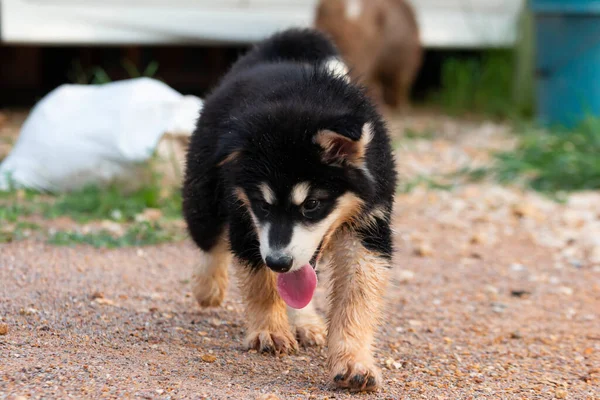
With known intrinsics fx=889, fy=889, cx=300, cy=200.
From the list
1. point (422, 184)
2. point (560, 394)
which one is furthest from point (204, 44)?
point (560, 394)

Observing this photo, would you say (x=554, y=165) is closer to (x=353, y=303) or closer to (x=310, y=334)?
(x=310, y=334)

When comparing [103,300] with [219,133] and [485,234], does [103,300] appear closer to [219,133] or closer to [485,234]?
[219,133]

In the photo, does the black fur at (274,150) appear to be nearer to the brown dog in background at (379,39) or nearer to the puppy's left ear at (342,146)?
the puppy's left ear at (342,146)

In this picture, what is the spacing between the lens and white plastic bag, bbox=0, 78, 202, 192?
20.6 feet

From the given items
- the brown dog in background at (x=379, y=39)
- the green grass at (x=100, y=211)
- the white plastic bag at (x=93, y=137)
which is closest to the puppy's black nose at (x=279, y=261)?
the green grass at (x=100, y=211)

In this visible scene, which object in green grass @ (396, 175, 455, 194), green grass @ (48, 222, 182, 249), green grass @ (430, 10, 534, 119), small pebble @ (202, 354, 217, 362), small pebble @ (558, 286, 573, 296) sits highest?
small pebble @ (202, 354, 217, 362)

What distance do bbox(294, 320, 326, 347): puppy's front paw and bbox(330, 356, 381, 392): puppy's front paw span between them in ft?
1.97

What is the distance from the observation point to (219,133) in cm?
366

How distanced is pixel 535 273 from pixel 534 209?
1278 mm

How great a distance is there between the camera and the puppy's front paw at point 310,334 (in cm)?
388

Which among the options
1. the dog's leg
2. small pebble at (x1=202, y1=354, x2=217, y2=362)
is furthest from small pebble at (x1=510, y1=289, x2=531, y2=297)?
small pebble at (x1=202, y1=354, x2=217, y2=362)

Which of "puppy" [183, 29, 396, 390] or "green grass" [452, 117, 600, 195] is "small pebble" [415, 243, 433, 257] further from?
"puppy" [183, 29, 396, 390]

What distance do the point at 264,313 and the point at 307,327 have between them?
0.99 ft

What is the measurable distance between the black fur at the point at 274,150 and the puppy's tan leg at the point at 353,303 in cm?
7
